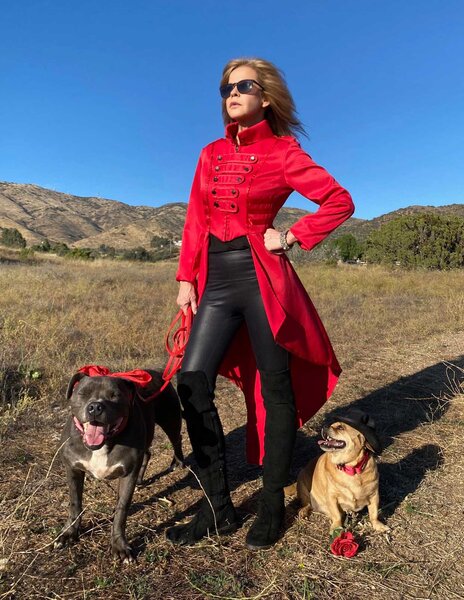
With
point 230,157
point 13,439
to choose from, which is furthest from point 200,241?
point 13,439

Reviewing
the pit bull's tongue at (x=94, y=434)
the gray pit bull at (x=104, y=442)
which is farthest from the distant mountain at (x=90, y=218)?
the pit bull's tongue at (x=94, y=434)

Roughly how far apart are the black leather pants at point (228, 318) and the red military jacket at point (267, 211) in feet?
0.18

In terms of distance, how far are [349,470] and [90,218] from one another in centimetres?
12787

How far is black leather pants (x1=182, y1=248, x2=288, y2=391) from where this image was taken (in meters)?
2.48

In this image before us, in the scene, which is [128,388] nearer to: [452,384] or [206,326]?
[206,326]

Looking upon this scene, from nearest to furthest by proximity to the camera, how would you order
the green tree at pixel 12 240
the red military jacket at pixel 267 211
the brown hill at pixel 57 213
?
the red military jacket at pixel 267 211
the green tree at pixel 12 240
the brown hill at pixel 57 213

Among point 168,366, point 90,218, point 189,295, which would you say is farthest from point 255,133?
point 90,218

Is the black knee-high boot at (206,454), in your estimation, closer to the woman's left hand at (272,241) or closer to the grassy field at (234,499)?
the grassy field at (234,499)

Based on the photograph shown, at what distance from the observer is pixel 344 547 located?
96.1 inches

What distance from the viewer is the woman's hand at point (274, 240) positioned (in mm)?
2379

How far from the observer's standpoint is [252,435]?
3.03 m

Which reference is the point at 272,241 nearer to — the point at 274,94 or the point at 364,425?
the point at 274,94

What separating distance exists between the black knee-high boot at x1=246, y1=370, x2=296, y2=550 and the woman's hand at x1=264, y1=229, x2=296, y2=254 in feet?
2.17

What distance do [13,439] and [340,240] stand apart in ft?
103
